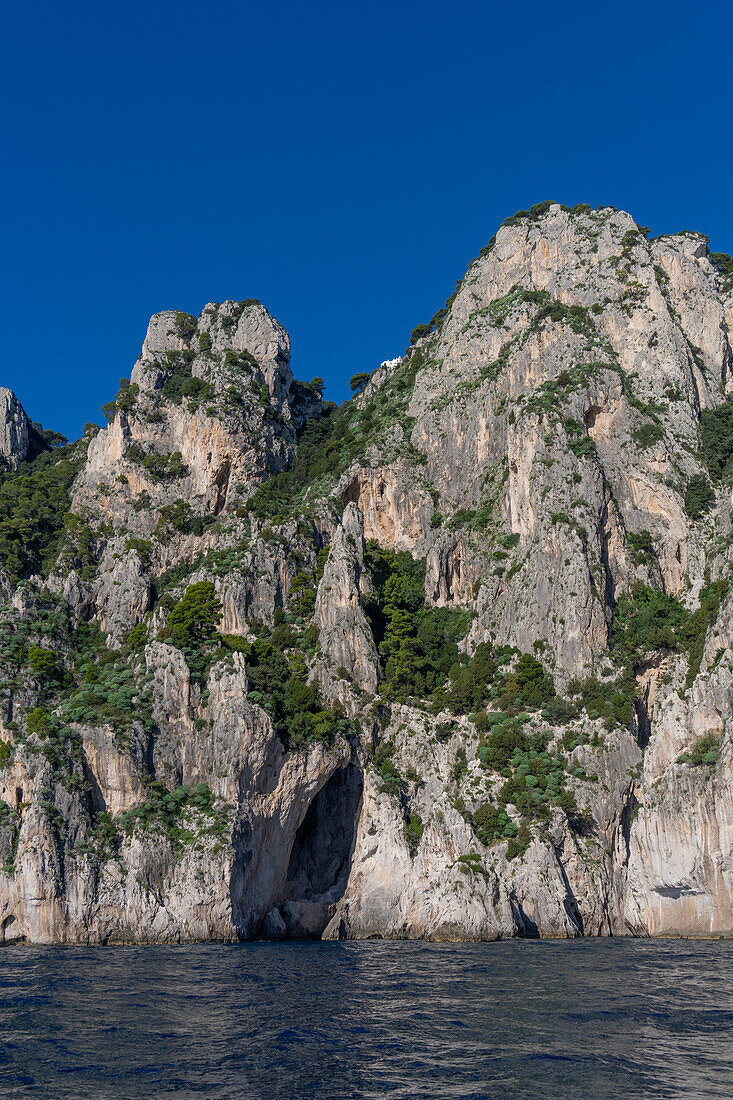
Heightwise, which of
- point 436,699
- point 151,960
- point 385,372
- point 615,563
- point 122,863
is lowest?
point 151,960

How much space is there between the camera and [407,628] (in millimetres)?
81625

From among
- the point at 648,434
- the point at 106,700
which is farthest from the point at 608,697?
the point at 106,700

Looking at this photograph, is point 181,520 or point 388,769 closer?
point 388,769

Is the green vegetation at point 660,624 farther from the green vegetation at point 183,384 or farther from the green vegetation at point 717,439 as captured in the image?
the green vegetation at point 183,384

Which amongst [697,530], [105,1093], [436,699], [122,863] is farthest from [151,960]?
[697,530]

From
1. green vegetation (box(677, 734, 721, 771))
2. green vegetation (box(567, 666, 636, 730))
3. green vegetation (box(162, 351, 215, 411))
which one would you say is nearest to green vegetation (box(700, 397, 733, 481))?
green vegetation (box(567, 666, 636, 730))

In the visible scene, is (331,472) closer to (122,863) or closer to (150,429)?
(150,429)

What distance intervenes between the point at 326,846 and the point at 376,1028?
1796 inches

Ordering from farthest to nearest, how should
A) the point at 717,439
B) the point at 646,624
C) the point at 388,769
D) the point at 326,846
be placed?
the point at 717,439 → the point at 646,624 → the point at 326,846 → the point at 388,769

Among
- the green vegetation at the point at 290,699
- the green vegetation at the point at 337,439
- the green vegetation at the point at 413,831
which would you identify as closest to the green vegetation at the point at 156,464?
the green vegetation at the point at 337,439

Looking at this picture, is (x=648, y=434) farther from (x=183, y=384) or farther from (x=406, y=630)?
(x=183, y=384)

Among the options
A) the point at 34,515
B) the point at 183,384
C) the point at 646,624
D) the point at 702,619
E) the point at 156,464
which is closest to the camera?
the point at 702,619

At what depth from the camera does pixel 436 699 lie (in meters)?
74.0

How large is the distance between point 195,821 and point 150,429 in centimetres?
5305
